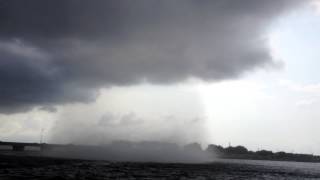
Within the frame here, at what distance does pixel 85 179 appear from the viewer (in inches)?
3223

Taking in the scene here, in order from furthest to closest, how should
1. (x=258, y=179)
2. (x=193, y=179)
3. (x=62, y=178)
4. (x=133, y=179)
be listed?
1. (x=258, y=179)
2. (x=193, y=179)
3. (x=133, y=179)
4. (x=62, y=178)

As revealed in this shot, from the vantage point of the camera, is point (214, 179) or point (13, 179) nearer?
point (13, 179)

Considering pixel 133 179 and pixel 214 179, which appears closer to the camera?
pixel 133 179

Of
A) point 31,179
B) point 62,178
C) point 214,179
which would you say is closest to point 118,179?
point 62,178

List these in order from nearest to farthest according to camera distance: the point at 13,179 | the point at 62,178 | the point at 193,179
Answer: the point at 13,179 < the point at 62,178 < the point at 193,179

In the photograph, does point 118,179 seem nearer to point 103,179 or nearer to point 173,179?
point 103,179

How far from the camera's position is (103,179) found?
277 feet

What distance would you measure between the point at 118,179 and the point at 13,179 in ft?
68.8

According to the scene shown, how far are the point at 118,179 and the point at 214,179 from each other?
2507cm

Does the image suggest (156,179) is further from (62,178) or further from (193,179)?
(62,178)

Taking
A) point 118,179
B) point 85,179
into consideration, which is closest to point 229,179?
point 118,179

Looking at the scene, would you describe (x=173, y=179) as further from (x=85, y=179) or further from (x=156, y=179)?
(x=85, y=179)

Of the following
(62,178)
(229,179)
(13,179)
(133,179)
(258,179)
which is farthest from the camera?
(258,179)

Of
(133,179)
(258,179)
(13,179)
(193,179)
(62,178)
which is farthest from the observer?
(258,179)
